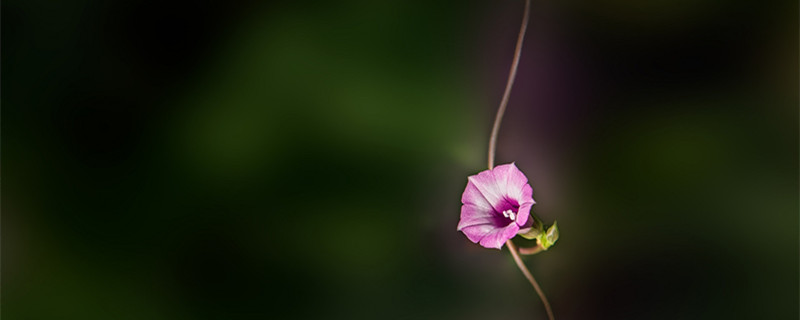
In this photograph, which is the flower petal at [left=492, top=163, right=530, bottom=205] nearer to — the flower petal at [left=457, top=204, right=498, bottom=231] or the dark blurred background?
the flower petal at [left=457, top=204, right=498, bottom=231]

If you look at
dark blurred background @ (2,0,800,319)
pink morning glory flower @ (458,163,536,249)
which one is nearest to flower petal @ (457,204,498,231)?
pink morning glory flower @ (458,163,536,249)

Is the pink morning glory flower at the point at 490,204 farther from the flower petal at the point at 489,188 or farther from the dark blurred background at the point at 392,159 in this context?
the dark blurred background at the point at 392,159

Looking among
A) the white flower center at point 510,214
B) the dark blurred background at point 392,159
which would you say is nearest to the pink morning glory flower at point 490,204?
the white flower center at point 510,214

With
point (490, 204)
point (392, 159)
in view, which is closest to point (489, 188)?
point (490, 204)

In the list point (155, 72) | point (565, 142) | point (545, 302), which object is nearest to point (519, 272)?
point (545, 302)

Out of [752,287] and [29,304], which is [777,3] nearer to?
[752,287]
